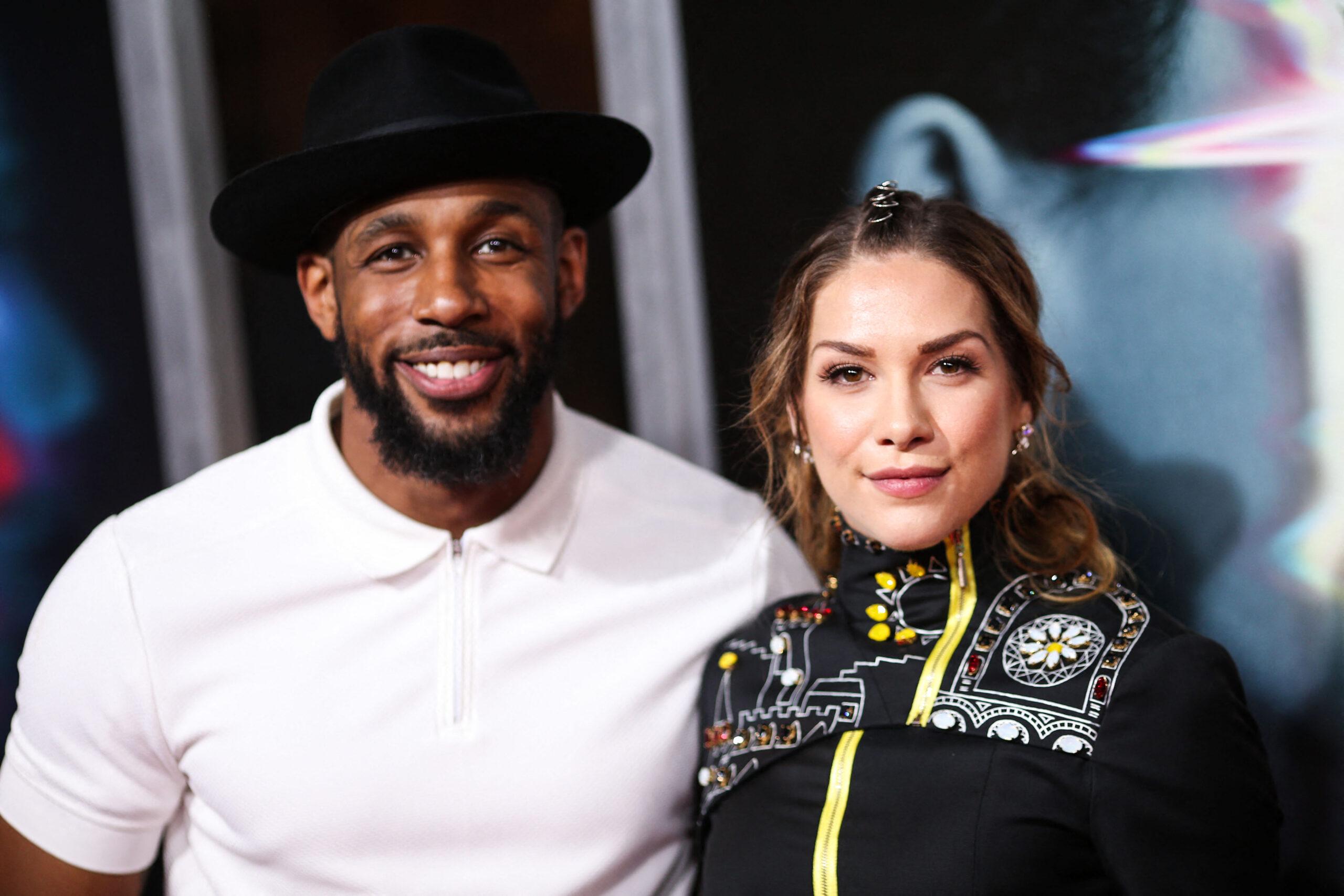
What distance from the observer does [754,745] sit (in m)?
1.60

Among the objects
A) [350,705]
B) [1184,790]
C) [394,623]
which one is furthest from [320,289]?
[1184,790]

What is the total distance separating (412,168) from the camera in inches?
67.7

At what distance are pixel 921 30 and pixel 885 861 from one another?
1462 millimetres

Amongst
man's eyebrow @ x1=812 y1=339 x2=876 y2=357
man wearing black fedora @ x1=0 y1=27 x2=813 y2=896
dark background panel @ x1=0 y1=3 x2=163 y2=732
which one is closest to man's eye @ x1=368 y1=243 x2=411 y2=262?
man wearing black fedora @ x1=0 y1=27 x2=813 y2=896

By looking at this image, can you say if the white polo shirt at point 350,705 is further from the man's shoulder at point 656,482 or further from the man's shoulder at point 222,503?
the man's shoulder at point 656,482

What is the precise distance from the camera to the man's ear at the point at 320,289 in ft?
6.26

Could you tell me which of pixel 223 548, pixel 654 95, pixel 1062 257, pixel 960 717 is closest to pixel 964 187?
pixel 1062 257

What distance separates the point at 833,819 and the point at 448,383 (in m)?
0.88

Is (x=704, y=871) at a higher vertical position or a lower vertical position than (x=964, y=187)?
lower

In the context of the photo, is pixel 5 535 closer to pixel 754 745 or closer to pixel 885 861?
pixel 754 745

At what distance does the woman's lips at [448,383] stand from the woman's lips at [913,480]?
2.25ft

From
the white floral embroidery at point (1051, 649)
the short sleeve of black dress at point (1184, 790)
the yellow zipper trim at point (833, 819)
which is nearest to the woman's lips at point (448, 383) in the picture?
the yellow zipper trim at point (833, 819)

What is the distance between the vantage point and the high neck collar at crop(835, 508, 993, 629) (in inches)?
60.9

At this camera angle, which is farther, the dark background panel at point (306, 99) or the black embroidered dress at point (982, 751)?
the dark background panel at point (306, 99)
